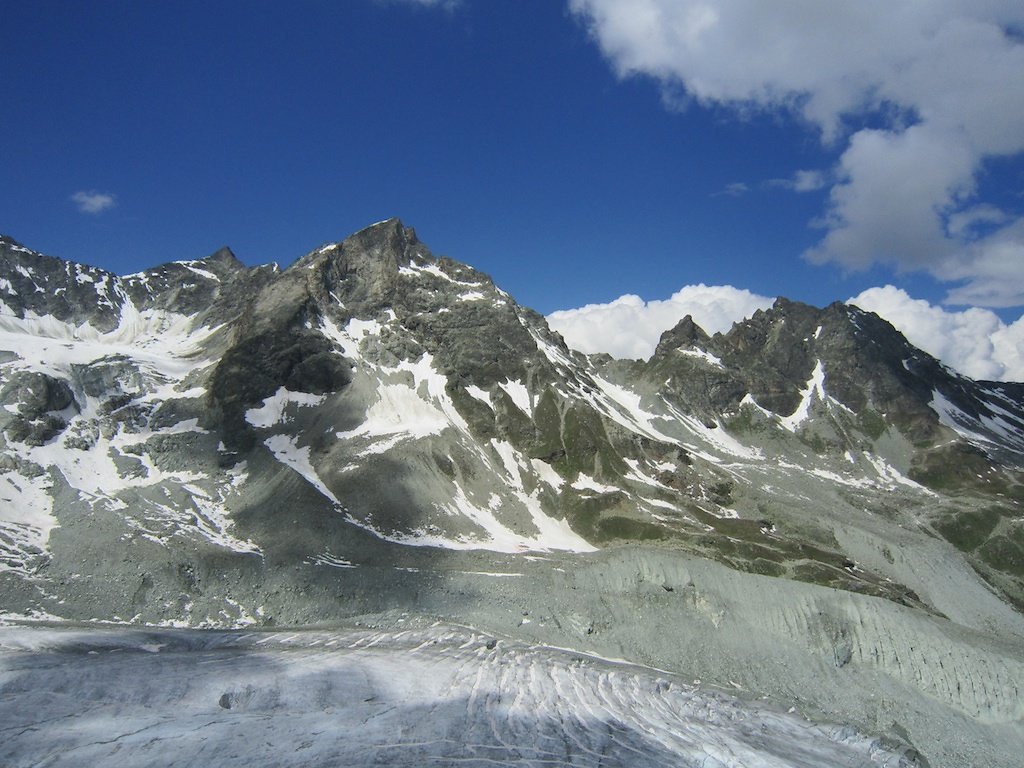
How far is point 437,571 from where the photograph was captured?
90688 mm

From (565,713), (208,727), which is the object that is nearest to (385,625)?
(565,713)

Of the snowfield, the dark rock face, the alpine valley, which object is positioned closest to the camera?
the snowfield

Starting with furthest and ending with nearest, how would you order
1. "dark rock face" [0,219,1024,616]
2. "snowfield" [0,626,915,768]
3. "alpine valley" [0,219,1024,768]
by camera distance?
"dark rock face" [0,219,1024,616], "alpine valley" [0,219,1024,768], "snowfield" [0,626,915,768]

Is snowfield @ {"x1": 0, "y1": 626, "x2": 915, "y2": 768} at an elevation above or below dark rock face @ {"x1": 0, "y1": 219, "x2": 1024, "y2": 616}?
below

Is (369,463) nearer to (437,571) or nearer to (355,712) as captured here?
(437,571)

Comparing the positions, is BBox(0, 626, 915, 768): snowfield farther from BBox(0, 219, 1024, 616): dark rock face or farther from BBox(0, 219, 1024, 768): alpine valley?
BBox(0, 219, 1024, 616): dark rock face

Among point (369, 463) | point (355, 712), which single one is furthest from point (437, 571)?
point (355, 712)

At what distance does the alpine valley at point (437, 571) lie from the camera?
80.8ft

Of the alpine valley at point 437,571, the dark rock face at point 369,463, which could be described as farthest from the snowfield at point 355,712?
the dark rock face at point 369,463

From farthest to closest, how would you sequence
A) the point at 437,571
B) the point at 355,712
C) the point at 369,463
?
the point at 369,463
the point at 437,571
the point at 355,712

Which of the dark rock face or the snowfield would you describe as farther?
the dark rock face

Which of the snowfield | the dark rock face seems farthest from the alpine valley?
the dark rock face

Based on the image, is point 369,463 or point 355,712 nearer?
point 355,712

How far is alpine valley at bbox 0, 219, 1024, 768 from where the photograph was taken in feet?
80.8
